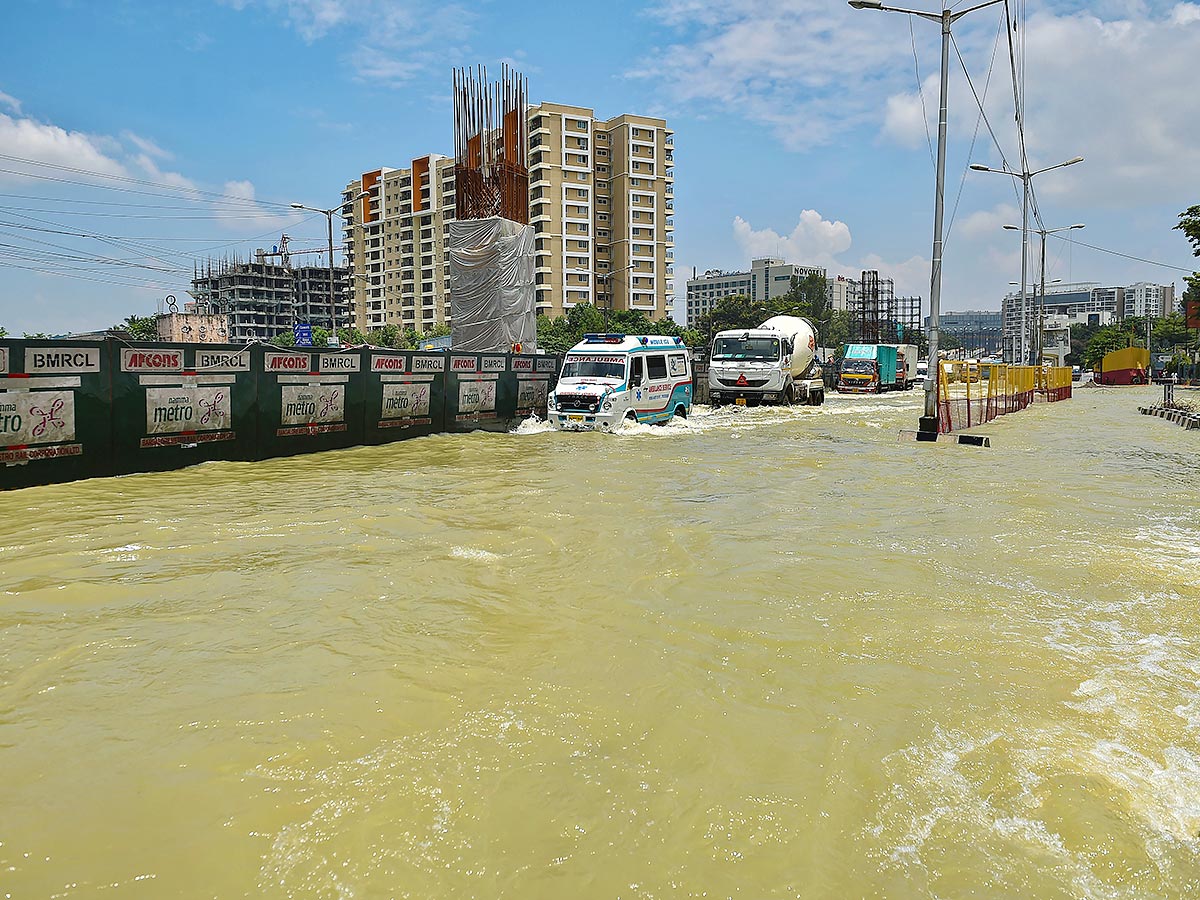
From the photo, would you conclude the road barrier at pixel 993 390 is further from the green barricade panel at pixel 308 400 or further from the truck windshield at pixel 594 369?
the green barricade panel at pixel 308 400

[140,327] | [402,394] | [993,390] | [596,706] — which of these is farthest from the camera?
[140,327]

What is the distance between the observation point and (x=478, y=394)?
19.8 metres

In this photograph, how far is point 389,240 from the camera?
129250mm

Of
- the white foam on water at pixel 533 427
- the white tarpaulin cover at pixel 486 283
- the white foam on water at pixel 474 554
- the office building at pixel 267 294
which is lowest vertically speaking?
the white foam on water at pixel 474 554

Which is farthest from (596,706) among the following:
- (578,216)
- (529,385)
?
(578,216)

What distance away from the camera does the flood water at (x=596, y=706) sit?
2.91m

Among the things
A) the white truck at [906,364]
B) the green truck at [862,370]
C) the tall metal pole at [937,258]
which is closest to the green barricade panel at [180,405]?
the tall metal pole at [937,258]

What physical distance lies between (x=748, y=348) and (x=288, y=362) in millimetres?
19097

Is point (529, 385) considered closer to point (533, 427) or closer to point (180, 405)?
point (533, 427)

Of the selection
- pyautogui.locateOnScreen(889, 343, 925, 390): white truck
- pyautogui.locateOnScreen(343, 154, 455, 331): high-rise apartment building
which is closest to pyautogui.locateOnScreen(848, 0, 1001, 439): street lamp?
pyautogui.locateOnScreen(889, 343, 925, 390): white truck

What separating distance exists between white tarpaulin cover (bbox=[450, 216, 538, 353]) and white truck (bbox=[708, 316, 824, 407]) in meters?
7.50

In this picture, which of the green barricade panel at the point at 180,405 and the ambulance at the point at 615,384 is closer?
the green barricade panel at the point at 180,405

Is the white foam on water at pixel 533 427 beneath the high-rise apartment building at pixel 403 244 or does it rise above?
beneath

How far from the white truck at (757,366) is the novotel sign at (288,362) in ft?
57.8
